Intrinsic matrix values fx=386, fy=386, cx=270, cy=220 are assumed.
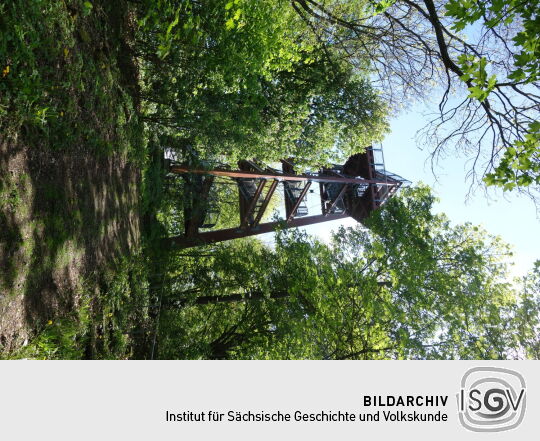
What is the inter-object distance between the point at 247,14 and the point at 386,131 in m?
7.71

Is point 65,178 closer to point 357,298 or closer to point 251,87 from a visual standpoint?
point 251,87

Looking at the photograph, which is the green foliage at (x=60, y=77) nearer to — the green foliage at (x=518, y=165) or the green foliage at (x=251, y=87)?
the green foliage at (x=251, y=87)

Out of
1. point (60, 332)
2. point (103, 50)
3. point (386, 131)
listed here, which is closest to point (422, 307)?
point (386, 131)

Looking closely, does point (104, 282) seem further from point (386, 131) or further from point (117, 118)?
point (386, 131)

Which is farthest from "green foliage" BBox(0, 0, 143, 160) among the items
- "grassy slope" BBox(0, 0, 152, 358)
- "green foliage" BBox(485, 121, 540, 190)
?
"green foliage" BBox(485, 121, 540, 190)

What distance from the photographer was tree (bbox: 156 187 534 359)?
10695 mm

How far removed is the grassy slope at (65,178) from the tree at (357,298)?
3888mm

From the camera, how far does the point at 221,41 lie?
865 centimetres
